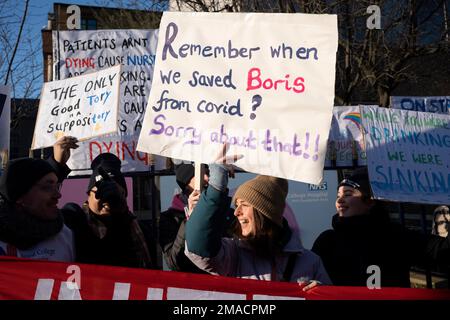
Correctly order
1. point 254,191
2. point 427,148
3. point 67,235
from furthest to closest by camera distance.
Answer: point 427,148 < point 67,235 < point 254,191

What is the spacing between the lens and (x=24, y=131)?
104 feet

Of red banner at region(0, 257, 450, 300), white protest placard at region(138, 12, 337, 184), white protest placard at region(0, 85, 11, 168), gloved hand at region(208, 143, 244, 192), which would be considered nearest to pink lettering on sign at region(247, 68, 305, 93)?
white protest placard at region(138, 12, 337, 184)

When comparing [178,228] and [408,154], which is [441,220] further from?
[178,228]

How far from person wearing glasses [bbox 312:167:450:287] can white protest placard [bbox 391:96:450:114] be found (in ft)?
11.9

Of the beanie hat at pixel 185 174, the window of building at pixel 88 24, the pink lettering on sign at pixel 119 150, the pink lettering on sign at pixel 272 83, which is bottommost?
the beanie hat at pixel 185 174

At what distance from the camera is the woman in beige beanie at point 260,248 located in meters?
2.46

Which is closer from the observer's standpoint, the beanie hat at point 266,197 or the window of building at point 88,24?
the beanie hat at point 266,197

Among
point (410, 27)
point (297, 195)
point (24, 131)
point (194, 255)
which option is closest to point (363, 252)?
point (194, 255)

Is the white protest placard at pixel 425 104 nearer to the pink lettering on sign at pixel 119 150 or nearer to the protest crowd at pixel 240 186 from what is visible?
the pink lettering on sign at pixel 119 150

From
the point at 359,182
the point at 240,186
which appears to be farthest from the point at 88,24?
the point at 240,186

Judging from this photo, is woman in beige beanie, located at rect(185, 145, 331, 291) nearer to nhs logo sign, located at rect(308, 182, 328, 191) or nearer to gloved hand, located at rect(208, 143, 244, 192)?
gloved hand, located at rect(208, 143, 244, 192)

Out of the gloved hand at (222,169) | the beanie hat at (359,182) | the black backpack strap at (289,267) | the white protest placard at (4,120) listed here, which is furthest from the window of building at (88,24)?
the black backpack strap at (289,267)

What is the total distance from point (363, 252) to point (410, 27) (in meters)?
8.38
